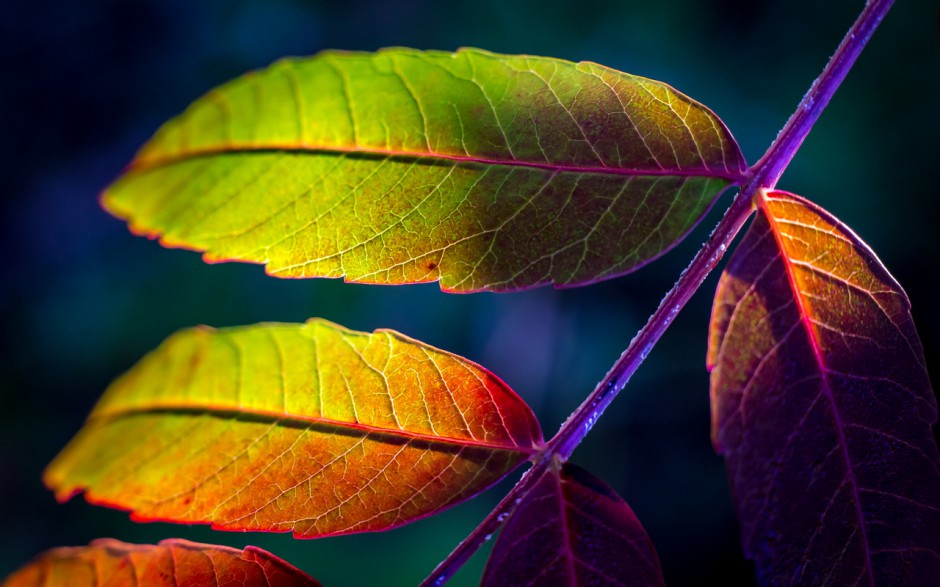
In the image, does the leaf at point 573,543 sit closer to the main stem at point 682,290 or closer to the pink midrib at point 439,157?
the main stem at point 682,290

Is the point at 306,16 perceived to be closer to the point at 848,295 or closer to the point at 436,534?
the point at 436,534

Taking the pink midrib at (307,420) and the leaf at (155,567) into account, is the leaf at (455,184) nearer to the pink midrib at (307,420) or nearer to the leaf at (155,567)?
the pink midrib at (307,420)

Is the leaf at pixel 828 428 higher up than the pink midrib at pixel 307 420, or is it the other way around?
the leaf at pixel 828 428

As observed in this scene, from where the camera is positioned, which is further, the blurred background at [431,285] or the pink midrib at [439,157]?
the blurred background at [431,285]

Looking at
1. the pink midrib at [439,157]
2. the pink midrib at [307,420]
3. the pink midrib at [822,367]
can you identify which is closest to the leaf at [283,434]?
the pink midrib at [307,420]

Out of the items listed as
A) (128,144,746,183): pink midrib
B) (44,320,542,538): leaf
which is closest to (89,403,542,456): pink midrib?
(44,320,542,538): leaf

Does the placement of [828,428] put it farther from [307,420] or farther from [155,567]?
[155,567]

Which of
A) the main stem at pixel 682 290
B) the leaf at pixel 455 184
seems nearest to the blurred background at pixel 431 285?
the main stem at pixel 682 290
